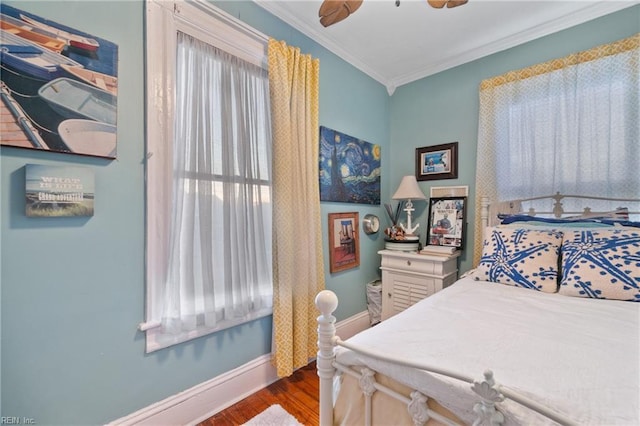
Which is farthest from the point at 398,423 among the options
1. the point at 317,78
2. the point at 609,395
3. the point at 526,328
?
the point at 317,78

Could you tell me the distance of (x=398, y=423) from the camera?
2.65ft

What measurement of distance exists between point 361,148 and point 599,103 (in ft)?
5.83

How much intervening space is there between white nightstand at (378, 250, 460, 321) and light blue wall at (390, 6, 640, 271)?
0.39 metres

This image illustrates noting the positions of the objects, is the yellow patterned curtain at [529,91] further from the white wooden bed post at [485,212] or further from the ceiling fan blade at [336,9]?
the ceiling fan blade at [336,9]

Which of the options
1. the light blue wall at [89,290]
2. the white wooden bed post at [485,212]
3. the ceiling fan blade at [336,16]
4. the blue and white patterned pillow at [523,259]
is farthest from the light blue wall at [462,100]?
the light blue wall at [89,290]

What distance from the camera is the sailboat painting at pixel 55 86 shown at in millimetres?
982

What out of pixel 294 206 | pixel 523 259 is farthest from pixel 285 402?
pixel 523 259

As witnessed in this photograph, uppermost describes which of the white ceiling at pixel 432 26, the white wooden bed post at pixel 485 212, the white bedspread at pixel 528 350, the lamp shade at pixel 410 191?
the white ceiling at pixel 432 26

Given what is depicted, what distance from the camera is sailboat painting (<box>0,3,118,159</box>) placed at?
3.22 feet

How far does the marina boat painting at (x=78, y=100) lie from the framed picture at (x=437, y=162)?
8.50ft

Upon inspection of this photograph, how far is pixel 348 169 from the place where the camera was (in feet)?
8.14

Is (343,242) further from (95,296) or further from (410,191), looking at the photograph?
(95,296)

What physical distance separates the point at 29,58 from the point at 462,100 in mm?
2999

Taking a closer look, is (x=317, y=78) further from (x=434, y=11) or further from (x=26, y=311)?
(x=26, y=311)
